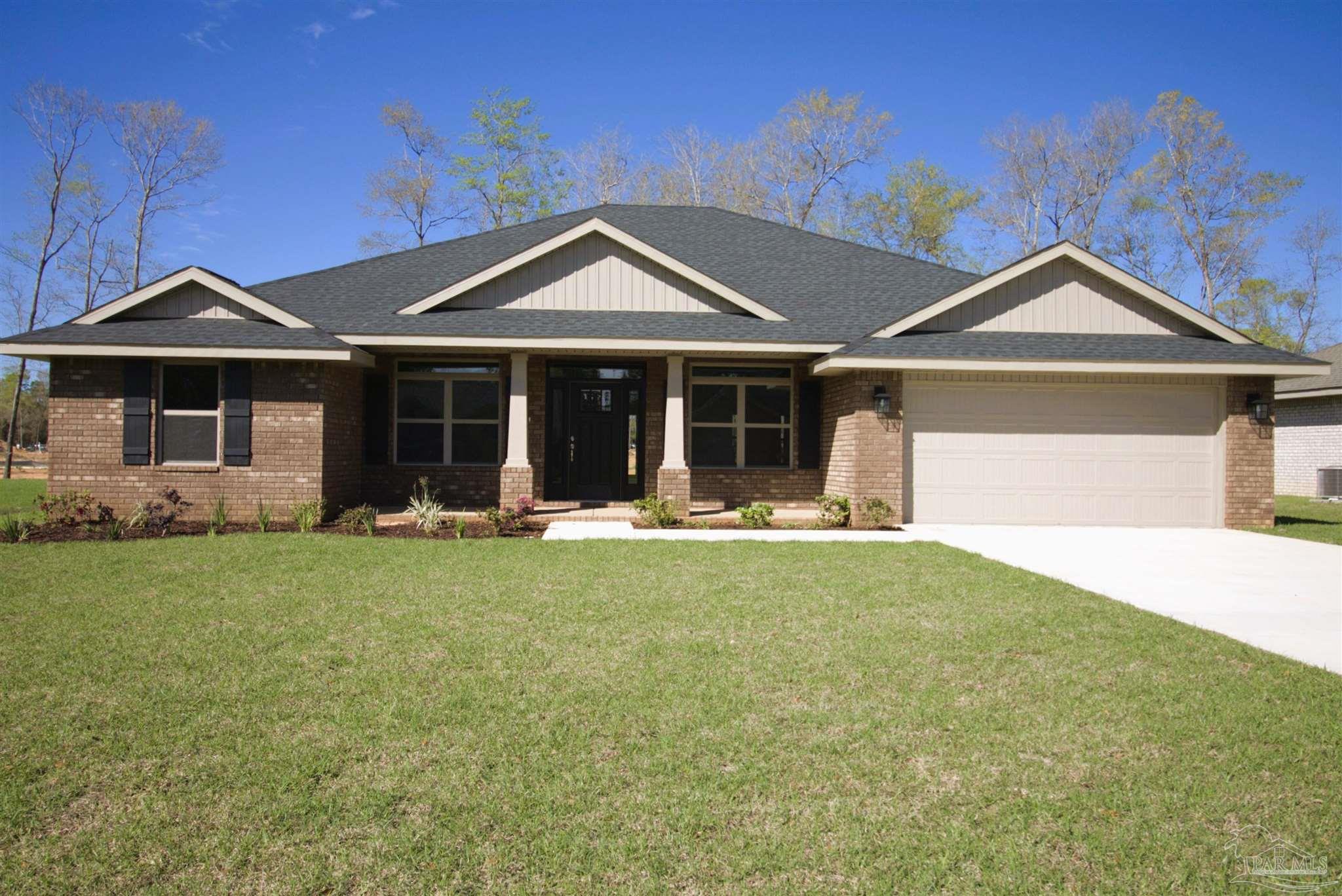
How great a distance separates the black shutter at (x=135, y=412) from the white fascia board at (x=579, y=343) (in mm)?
3005

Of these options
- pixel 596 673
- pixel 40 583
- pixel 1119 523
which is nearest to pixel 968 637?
pixel 596 673

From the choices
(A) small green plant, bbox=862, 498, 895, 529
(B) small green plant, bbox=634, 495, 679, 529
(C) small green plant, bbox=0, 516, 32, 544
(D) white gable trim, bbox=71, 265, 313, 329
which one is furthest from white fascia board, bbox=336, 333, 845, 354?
(C) small green plant, bbox=0, 516, 32, 544

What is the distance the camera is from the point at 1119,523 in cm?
1351

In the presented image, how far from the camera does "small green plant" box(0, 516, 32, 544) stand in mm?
10328

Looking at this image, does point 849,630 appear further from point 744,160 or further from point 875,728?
point 744,160

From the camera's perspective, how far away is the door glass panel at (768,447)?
15.3m

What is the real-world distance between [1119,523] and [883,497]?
13.8 ft

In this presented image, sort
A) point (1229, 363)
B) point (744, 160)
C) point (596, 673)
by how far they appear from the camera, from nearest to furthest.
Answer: point (596, 673) < point (1229, 363) < point (744, 160)

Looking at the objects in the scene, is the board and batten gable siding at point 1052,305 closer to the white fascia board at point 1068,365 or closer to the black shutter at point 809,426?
the white fascia board at point 1068,365

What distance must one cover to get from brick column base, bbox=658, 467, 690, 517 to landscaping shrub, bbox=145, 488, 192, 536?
7134 mm

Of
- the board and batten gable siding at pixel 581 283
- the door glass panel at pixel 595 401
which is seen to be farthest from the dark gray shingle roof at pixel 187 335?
the door glass panel at pixel 595 401

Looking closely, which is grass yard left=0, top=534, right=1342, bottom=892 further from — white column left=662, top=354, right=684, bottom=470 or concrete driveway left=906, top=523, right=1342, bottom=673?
white column left=662, top=354, right=684, bottom=470

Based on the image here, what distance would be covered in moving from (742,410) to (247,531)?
339 inches

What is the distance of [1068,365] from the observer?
1255 centimetres
